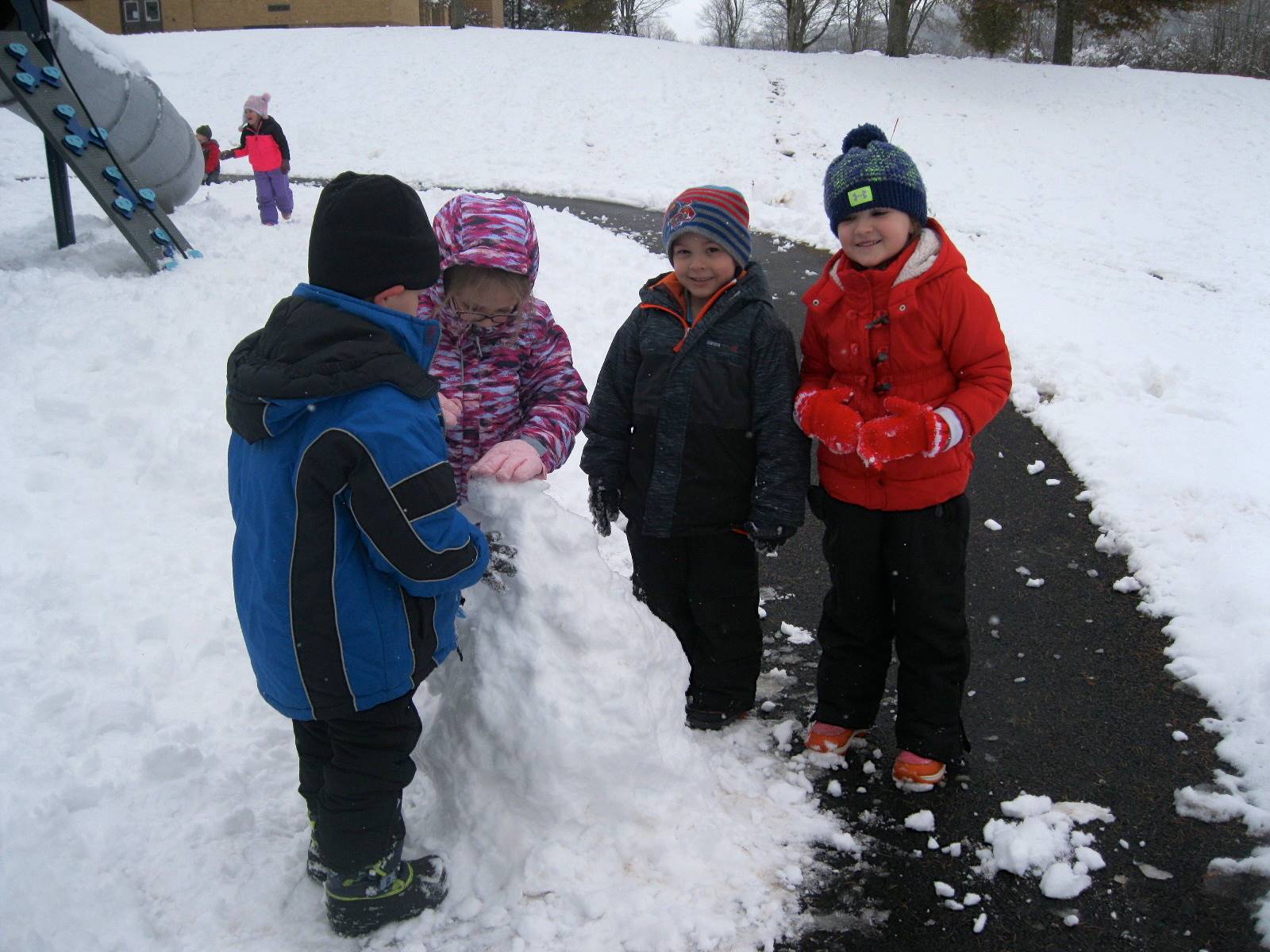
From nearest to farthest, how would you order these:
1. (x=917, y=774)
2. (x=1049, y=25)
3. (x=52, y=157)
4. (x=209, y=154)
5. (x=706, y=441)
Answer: (x=917, y=774)
(x=706, y=441)
(x=52, y=157)
(x=209, y=154)
(x=1049, y=25)

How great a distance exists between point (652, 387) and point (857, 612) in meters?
1.01

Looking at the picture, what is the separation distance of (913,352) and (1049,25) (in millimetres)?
46663

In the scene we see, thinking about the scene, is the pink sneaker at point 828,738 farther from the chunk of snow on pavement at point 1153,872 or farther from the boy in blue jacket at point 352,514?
the boy in blue jacket at point 352,514

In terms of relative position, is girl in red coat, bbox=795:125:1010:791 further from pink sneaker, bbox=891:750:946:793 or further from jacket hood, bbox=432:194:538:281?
jacket hood, bbox=432:194:538:281

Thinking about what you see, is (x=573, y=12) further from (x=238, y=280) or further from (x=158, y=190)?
(x=238, y=280)

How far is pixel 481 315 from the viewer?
269 cm

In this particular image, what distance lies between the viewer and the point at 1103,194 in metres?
18.1

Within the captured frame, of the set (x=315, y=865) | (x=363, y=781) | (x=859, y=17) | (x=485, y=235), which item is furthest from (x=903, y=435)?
(x=859, y=17)

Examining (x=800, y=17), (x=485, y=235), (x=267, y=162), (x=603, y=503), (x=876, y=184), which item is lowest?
(x=603, y=503)

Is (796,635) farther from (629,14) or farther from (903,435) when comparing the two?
(629,14)

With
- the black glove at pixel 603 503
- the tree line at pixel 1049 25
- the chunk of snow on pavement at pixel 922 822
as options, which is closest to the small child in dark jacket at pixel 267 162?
the black glove at pixel 603 503

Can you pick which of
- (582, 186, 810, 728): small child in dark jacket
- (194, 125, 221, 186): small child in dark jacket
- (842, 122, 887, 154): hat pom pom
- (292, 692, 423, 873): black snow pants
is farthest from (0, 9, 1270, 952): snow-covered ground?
(194, 125, 221, 186): small child in dark jacket

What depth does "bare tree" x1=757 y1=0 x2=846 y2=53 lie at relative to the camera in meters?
32.8

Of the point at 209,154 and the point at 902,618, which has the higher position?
the point at 209,154
